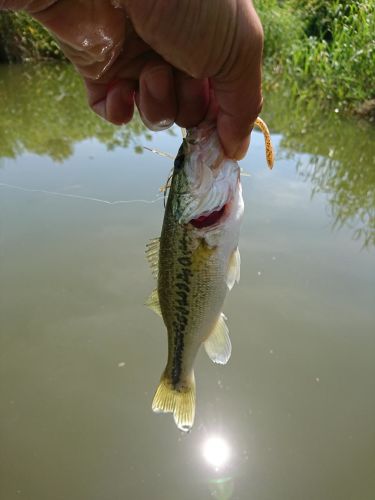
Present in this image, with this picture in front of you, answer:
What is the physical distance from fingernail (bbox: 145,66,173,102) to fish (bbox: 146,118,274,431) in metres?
0.15

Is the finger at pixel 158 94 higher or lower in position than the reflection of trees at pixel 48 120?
higher

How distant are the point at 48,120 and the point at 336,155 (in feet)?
12.8

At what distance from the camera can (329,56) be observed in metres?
7.91

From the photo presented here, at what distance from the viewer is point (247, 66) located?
123 centimetres

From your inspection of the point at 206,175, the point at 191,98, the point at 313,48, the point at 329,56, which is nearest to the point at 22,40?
the point at 313,48

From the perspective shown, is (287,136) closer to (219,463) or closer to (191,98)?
(219,463)

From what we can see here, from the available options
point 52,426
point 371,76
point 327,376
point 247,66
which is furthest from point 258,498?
point 371,76

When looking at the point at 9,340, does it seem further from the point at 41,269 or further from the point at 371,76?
the point at 371,76

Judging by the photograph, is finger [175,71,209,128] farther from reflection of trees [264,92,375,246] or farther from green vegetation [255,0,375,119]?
green vegetation [255,0,375,119]

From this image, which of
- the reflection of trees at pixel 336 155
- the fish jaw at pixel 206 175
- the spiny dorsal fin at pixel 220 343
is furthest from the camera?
the reflection of trees at pixel 336 155

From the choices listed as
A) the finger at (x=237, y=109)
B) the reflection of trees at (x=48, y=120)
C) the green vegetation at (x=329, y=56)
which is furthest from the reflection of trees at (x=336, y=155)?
the finger at (x=237, y=109)

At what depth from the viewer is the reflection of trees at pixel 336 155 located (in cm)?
437

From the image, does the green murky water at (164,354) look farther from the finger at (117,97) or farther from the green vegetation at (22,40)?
the green vegetation at (22,40)

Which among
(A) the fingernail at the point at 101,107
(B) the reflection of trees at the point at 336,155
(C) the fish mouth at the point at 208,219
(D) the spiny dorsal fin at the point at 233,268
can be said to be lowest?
(B) the reflection of trees at the point at 336,155
